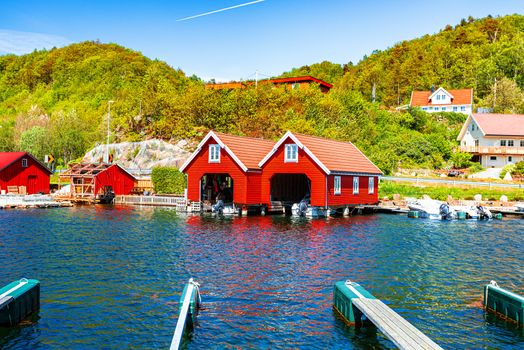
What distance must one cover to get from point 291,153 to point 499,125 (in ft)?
152

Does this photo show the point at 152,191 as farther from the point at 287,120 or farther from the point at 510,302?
the point at 510,302

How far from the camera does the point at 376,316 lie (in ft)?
47.0

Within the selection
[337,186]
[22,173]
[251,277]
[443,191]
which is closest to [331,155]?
[337,186]

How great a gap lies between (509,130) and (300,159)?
4539 centimetres

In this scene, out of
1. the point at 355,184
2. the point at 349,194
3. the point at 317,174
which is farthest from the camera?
the point at 355,184

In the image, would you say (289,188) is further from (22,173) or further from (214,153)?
(22,173)

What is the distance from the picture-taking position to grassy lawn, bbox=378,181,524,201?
5500cm

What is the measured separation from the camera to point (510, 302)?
16422mm

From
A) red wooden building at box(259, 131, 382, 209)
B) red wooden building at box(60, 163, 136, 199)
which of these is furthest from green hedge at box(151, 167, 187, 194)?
red wooden building at box(259, 131, 382, 209)

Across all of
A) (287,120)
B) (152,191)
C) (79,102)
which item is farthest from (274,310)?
(79,102)

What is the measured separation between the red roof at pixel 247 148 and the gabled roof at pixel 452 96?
63529 millimetres

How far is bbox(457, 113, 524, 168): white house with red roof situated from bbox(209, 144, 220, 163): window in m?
43.8

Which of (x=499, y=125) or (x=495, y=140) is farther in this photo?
(x=499, y=125)

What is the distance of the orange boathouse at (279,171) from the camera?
153ft
